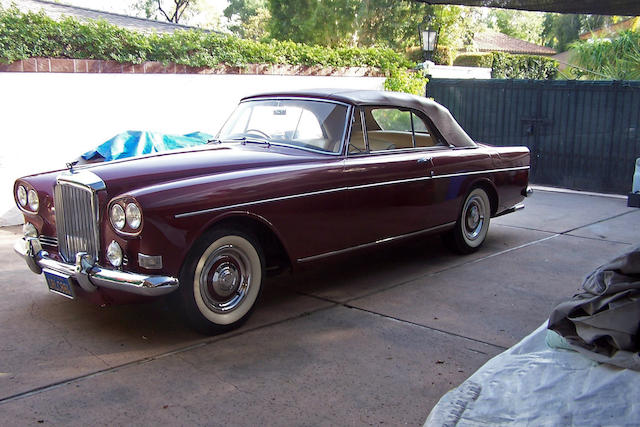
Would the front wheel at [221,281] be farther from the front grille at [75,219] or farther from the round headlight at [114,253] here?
the front grille at [75,219]

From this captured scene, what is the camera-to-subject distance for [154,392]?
3.64 metres

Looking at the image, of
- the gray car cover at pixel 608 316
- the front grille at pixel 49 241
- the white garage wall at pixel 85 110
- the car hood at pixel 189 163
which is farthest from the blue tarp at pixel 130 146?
the gray car cover at pixel 608 316

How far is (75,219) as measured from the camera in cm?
448

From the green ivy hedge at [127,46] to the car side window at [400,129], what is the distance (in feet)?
14.5

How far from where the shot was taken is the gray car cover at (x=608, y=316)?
3.28 metres

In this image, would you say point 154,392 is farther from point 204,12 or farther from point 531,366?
point 204,12

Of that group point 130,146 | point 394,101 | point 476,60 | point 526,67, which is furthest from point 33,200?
point 526,67

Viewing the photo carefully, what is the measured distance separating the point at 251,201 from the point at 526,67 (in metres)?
25.4

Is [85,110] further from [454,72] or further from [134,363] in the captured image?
[454,72]

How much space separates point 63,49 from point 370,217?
5305 mm

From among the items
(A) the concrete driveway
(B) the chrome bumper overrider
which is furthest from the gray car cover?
(B) the chrome bumper overrider

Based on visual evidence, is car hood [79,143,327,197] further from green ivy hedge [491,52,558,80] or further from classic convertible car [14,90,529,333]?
green ivy hedge [491,52,558,80]

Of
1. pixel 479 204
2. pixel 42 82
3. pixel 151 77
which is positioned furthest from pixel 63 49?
pixel 479 204

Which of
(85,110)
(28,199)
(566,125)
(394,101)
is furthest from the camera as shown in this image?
(566,125)
